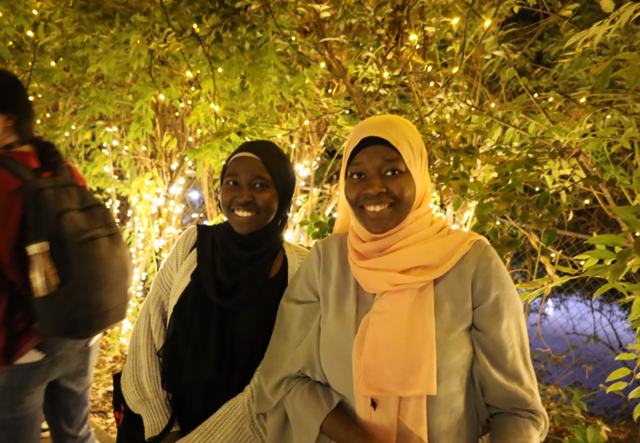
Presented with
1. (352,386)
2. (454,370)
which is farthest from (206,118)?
(454,370)

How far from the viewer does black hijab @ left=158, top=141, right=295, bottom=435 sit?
5.22 feet

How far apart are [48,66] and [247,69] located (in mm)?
1227

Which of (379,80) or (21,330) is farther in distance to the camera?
(379,80)

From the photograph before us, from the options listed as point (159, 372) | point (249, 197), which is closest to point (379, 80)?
point (249, 197)

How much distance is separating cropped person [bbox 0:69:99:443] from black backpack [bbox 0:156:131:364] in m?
0.02

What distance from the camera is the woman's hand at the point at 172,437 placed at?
157 cm

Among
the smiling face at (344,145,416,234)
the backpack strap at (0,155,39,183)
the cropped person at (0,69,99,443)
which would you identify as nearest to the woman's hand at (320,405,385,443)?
the smiling face at (344,145,416,234)

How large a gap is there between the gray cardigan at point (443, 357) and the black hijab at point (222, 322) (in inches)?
5.2

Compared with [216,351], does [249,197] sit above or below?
above

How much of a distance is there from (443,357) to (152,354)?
3.50 ft

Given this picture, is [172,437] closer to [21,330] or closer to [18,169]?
[21,330]

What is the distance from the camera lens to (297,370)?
4.65 ft

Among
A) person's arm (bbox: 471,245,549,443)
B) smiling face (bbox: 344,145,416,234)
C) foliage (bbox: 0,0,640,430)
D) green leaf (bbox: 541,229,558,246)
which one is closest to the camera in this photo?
person's arm (bbox: 471,245,549,443)

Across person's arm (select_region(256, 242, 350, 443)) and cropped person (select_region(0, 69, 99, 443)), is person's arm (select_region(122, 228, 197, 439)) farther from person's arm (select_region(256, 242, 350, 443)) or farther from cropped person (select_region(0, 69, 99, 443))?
person's arm (select_region(256, 242, 350, 443))
